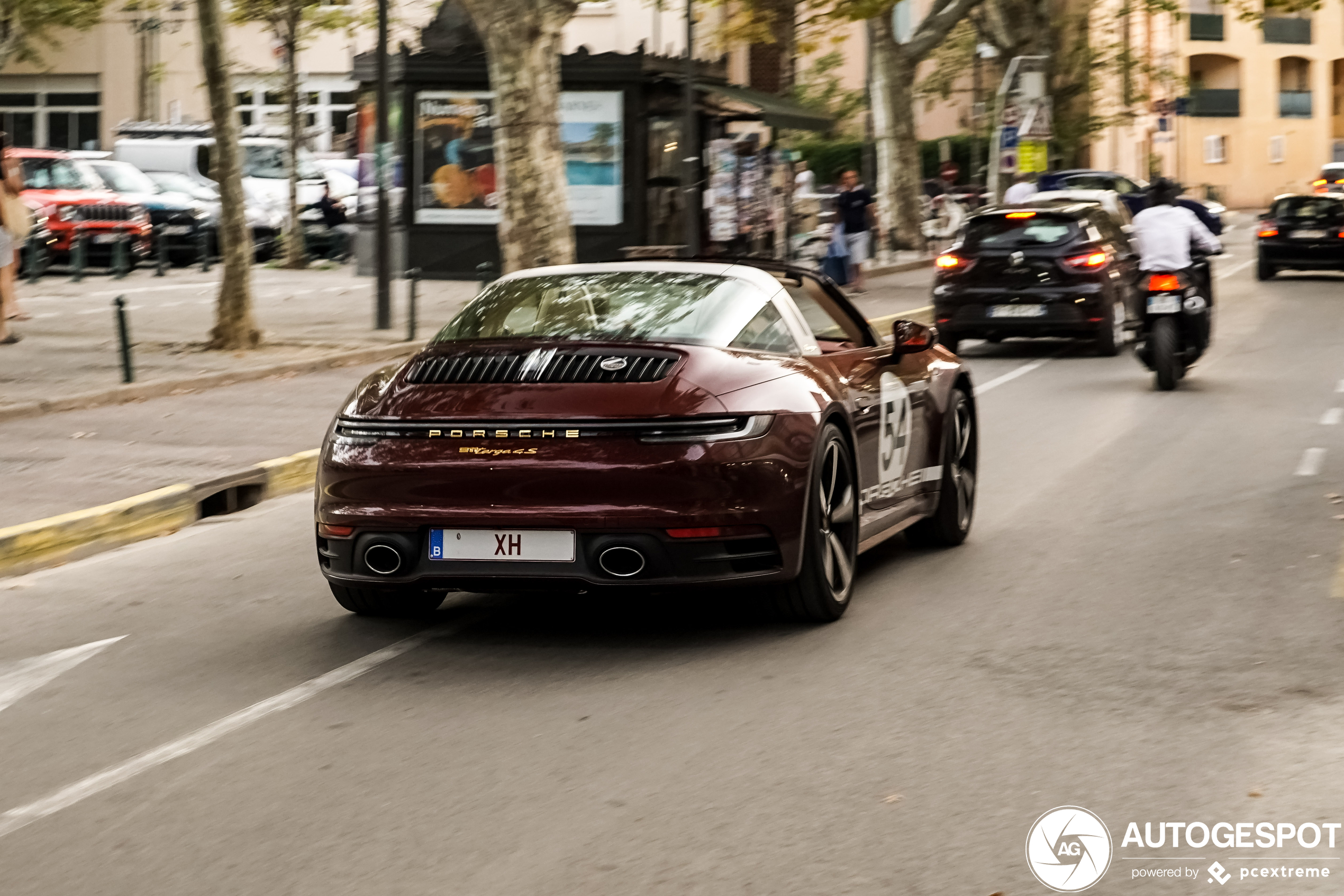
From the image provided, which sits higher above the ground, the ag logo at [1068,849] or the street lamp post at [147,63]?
the street lamp post at [147,63]

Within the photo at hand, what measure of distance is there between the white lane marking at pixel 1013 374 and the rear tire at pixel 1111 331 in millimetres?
497

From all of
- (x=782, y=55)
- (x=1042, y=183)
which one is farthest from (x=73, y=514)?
(x=782, y=55)

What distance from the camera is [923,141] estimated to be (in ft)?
242

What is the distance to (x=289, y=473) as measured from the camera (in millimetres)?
12727

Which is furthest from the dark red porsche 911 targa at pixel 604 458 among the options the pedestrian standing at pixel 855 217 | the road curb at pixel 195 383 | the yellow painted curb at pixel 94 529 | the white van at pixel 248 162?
the white van at pixel 248 162

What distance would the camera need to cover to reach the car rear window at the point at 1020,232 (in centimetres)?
2111

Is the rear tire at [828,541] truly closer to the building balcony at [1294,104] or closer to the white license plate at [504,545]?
the white license plate at [504,545]

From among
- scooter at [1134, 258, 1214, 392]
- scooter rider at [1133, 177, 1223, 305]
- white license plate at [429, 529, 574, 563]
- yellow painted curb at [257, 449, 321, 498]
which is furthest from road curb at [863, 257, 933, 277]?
white license plate at [429, 529, 574, 563]

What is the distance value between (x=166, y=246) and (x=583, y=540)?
27.9m

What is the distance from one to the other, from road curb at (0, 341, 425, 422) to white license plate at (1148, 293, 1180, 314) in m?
6.93

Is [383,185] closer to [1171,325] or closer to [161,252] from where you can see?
[1171,325]

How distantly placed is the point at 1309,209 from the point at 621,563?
28.6 m

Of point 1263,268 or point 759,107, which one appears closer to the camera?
point 759,107

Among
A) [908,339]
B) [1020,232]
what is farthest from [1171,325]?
[908,339]
